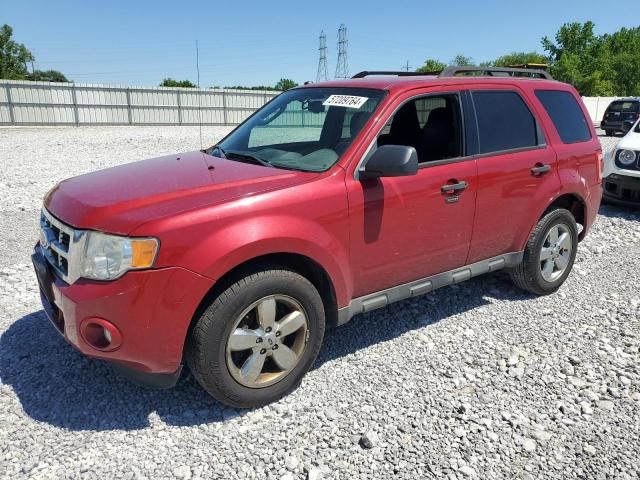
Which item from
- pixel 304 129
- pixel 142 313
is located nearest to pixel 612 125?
pixel 304 129

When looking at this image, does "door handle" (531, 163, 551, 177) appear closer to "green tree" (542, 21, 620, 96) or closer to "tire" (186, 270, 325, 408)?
"tire" (186, 270, 325, 408)

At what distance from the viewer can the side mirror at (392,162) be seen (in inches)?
121

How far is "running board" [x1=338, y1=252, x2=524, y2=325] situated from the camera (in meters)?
3.42

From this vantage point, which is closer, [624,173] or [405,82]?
[405,82]

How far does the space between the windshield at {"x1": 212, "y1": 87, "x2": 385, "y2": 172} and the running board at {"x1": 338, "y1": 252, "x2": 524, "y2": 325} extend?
94cm

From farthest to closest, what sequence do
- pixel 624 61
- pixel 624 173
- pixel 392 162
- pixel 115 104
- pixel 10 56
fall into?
pixel 624 61 → pixel 10 56 → pixel 115 104 → pixel 624 173 → pixel 392 162

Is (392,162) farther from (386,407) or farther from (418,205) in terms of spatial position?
(386,407)

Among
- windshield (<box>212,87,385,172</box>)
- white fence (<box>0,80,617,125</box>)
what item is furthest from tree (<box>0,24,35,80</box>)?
windshield (<box>212,87,385,172</box>)

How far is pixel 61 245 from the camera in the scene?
2861 mm

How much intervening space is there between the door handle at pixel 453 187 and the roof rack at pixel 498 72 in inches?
37.5

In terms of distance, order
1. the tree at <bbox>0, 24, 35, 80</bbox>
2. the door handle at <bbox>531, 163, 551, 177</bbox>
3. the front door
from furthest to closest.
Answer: the tree at <bbox>0, 24, 35, 80</bbox> < the door handle at <bbox>531, 163, 551, 177</bbox> < the front door

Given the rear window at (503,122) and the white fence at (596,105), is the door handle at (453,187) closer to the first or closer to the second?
the rear window at (503,122)

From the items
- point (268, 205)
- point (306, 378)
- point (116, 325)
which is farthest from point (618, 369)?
point (116, 325)

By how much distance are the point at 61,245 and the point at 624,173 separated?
27.3ft
